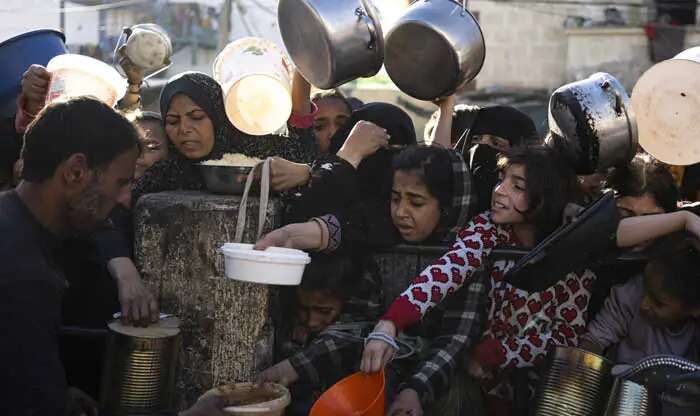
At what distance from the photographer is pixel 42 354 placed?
260 centimetres

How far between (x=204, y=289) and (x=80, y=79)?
164 cm

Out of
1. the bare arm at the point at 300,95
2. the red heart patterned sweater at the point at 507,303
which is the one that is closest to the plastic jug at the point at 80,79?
the bare arm at the point at 300,95

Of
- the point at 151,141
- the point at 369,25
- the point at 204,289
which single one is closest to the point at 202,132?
the point at 151,141

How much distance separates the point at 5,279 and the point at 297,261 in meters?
0.95

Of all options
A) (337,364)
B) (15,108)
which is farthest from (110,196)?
(15,108)

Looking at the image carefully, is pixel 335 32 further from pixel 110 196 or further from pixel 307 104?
pixel 110 196

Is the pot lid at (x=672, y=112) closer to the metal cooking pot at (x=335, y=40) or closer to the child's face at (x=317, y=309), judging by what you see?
the metal cooking pot at (x=335, y=40)

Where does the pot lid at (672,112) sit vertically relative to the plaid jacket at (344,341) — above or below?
above

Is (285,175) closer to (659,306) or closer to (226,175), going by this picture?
(226,175)

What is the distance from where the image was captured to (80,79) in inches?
180

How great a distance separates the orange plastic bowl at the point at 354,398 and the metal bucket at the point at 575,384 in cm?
63

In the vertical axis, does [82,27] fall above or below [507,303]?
above

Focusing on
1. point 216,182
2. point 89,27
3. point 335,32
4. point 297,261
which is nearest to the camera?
point 297,261

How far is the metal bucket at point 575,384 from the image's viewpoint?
3.27m
